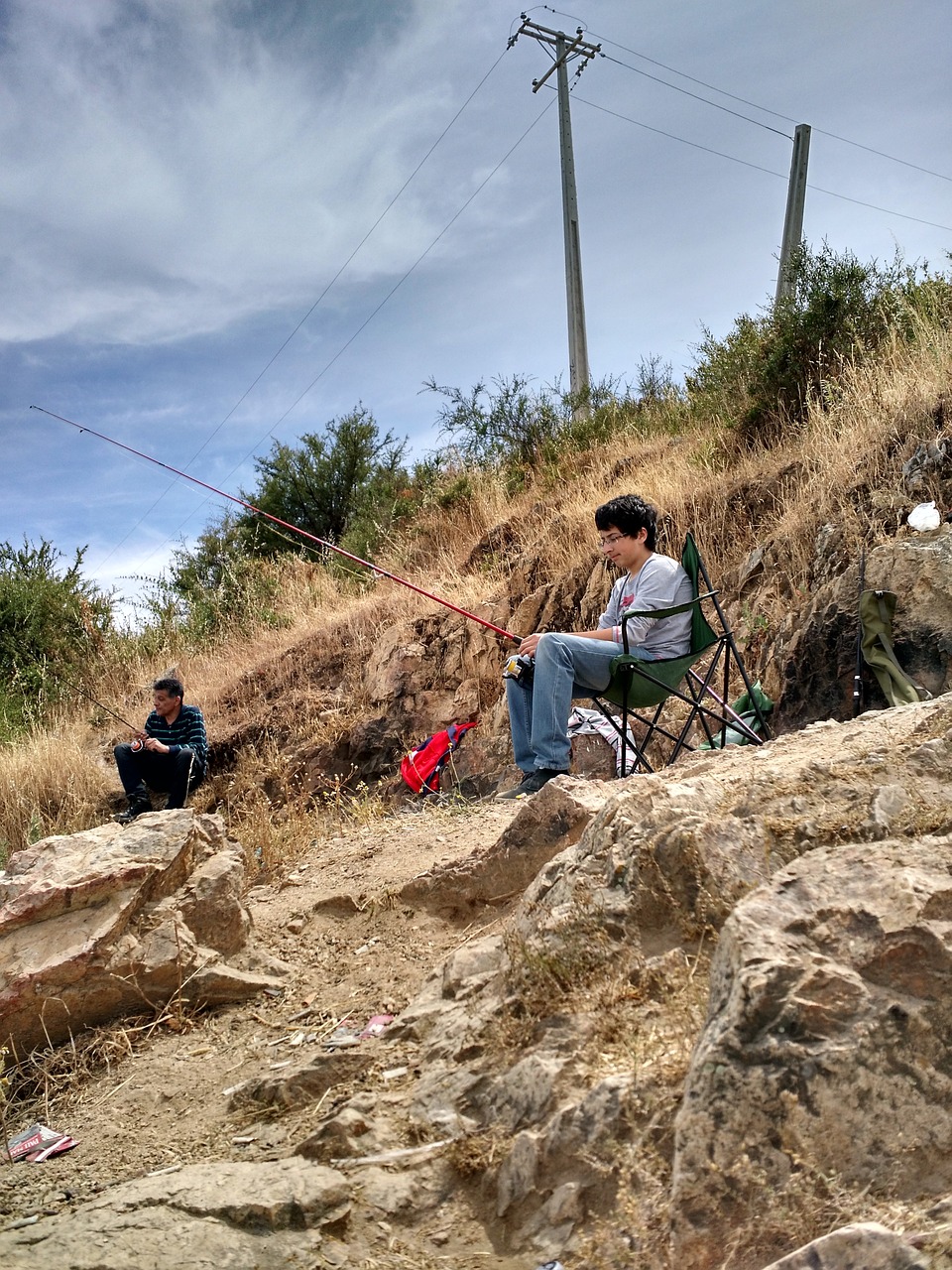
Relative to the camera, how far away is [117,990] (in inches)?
130

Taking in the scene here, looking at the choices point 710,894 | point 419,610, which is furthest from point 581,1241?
point 419,610

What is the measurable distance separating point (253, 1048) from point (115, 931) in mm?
678

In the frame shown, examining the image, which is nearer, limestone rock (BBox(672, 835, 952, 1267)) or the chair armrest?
limestone rock (BBox(672, 835, 952, 1267))

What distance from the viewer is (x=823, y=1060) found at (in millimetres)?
1671

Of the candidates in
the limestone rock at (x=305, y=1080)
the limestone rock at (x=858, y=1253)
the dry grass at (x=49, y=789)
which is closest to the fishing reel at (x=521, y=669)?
the limestone rock at (x=305, y=1080)

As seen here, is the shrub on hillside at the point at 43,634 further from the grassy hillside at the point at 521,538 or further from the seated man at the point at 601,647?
the seated man at the point at 601,647

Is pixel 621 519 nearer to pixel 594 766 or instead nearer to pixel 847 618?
pixel 847 618

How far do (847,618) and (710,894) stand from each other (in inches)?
131

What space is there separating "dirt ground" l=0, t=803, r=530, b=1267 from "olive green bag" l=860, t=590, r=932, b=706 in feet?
6.61

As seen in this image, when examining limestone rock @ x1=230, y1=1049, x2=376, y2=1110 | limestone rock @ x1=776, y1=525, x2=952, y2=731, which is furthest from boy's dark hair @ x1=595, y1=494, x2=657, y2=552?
limestone rock @ x1=230, y1=1049, x2=376, y2=1110

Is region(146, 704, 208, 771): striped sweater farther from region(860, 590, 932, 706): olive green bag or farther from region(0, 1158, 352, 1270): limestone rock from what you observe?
region(0, 1158, 352, 1270): limestone rock

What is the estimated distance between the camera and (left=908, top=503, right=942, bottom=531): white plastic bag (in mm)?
5402

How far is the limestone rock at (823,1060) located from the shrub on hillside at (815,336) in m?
6.84

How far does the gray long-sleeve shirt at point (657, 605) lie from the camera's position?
5133 mm
